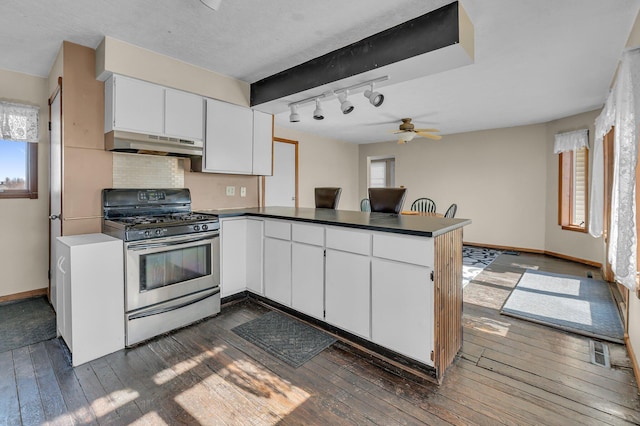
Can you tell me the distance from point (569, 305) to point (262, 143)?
3786mm

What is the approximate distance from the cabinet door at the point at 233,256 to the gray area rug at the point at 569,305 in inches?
104

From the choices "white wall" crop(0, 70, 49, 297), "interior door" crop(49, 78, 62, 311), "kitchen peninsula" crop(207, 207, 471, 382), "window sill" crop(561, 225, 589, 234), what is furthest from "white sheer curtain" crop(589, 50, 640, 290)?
"white wall" crop(0, 70, 49, 297)

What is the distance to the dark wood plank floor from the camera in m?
1.61

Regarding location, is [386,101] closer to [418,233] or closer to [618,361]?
[418,233]

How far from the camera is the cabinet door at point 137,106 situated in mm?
2584

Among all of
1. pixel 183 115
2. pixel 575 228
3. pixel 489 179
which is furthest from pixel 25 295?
pixel 575 228

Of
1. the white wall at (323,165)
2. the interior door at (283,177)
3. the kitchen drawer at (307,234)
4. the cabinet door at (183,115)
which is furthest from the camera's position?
the white wall at (323,165)

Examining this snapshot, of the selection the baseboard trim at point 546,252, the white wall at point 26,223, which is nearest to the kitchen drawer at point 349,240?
the white wall at point 26,223

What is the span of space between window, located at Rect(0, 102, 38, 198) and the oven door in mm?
1972

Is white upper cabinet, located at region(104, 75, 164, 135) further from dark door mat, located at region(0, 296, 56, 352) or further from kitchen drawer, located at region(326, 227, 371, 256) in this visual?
kitchen drawer, located at region(326, 227, 371, 256)

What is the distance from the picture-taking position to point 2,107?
2.99 metres

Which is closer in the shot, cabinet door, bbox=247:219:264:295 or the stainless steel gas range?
the stainless steel gas range

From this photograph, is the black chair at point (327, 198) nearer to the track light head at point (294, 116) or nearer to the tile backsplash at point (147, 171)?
the track light head at point (294, 116)

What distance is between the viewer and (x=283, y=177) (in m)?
5.95
